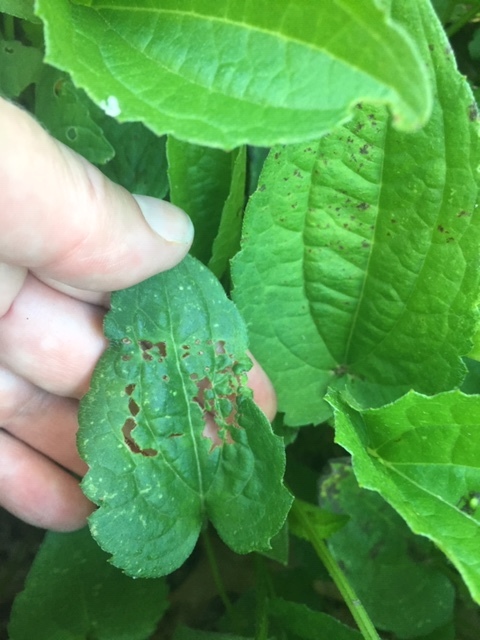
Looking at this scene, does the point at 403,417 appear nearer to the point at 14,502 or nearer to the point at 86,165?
the point at 86,165

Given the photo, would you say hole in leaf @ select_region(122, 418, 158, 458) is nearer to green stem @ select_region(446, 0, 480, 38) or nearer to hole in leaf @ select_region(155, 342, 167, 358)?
hole in leaf @ select_region(155, 342, 167, 358)

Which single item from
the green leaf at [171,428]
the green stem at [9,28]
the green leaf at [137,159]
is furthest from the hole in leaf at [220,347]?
the green stem at [9,28]

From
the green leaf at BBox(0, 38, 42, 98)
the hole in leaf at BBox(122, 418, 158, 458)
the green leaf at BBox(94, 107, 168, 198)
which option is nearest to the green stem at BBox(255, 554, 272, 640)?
the hole in leaf at BBox(122, 418, 158, 458)

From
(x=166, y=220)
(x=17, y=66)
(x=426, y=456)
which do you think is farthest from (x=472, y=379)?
(x=17, y=66)

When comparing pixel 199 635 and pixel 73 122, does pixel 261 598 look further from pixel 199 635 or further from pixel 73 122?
pixel 73 122

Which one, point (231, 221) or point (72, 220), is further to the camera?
point (231, 221)

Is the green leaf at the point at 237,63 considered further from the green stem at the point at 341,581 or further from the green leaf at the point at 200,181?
the green stem at the point at 341,581
